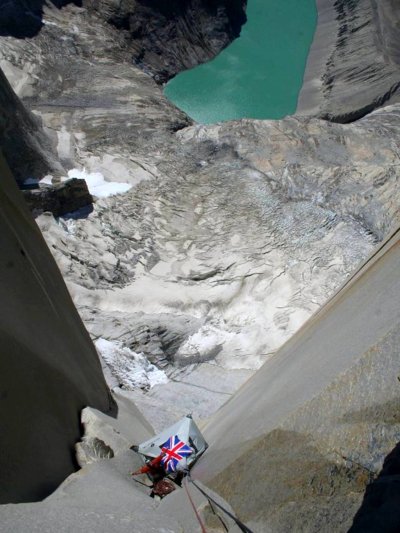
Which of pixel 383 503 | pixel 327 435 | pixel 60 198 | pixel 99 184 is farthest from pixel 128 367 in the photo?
pixel 383 503

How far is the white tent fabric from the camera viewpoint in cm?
266

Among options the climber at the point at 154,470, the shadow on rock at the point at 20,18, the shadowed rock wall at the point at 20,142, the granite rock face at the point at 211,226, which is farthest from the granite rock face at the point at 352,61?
the climber at the point at 154,470

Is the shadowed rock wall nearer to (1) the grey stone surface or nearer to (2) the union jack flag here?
(2) the union jack flag

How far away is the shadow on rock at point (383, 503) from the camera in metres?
1.31

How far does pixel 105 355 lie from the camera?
472 cm

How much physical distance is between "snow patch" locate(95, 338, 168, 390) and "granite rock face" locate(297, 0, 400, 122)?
7.63 metres

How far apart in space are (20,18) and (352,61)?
6977 mm

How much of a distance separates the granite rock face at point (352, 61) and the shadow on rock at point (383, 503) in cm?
1033

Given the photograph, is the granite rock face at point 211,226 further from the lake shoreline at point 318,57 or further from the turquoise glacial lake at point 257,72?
the lake shoreline at point 318,57

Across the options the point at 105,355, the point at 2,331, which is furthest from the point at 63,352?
the point at 105,355

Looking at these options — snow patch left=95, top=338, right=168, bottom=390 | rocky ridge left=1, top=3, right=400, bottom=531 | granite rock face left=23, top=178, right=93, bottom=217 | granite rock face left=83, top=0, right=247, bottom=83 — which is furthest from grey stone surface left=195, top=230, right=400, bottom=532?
granite rock face left=83, top=0, right=247, bottom=83

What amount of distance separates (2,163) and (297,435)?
65.6 inches

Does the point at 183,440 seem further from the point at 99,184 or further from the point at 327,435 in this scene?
the point at 99,184

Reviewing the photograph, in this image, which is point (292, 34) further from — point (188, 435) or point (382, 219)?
point (188, 435)
